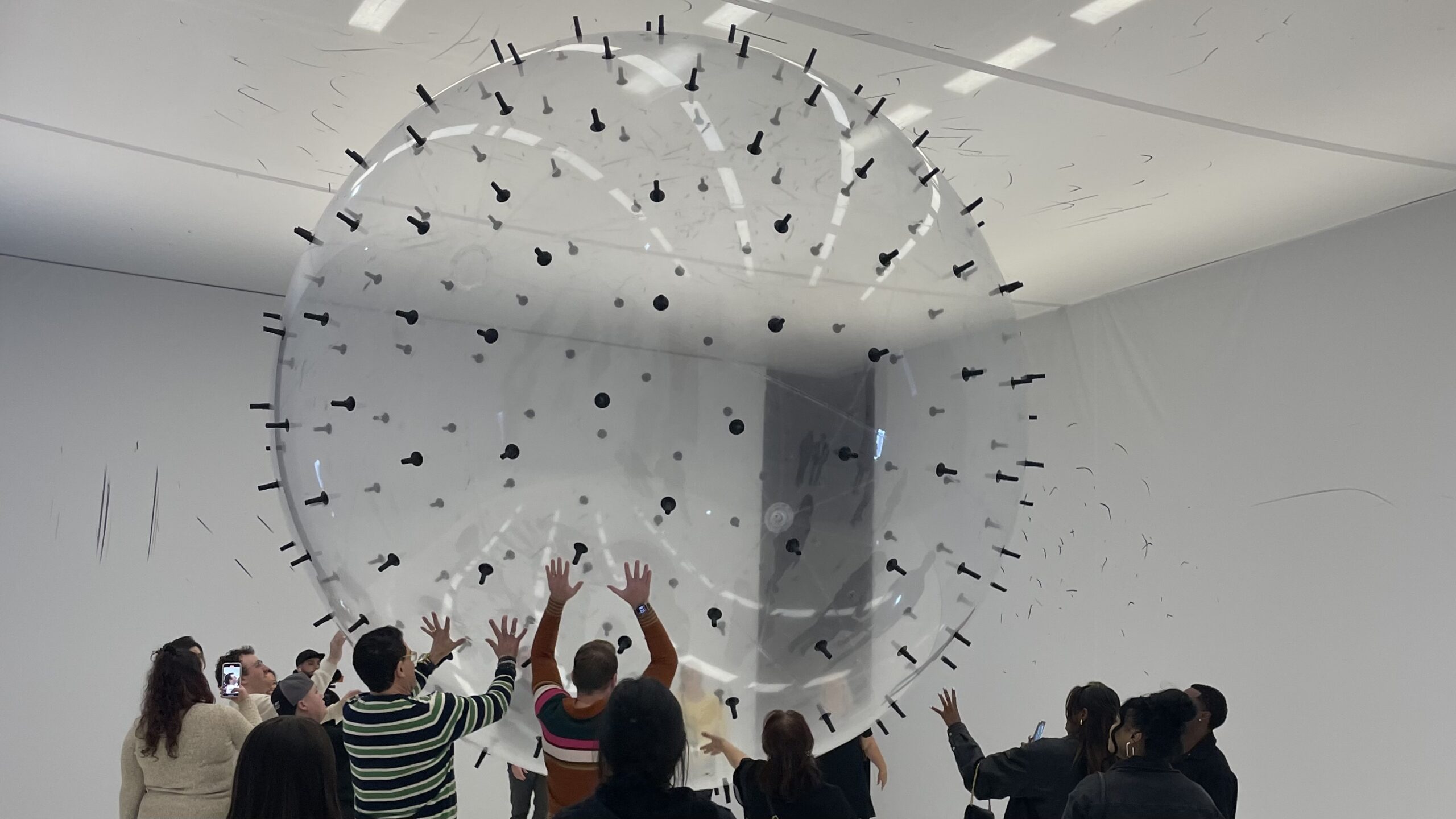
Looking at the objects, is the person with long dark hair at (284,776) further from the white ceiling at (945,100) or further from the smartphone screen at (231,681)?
the smartphone screen at (231,681)

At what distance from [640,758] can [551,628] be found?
0.65ft

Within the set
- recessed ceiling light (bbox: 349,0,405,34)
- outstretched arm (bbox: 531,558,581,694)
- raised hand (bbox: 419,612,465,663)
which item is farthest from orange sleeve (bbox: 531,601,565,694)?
recessed ceiling light (bbox: 349,0,405,34)

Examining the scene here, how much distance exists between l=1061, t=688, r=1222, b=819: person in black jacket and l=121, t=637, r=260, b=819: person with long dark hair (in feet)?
5.84

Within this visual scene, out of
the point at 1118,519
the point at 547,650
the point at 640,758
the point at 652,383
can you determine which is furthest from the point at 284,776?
the point at 1118,519

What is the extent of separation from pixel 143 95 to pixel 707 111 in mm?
2053

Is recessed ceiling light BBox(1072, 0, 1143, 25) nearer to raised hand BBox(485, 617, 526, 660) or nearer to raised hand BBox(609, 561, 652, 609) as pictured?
raised hand BBox(609, 561, 652, 609)

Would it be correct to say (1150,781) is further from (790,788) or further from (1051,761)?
(790,788)

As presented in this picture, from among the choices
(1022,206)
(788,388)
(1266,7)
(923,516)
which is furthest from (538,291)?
(1022,206)

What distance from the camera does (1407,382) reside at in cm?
338

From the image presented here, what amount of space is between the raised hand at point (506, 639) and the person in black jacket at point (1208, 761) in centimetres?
196

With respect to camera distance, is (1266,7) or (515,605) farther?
(1266,7)

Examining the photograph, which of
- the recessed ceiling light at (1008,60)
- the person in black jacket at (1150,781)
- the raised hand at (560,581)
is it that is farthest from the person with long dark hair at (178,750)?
the recessed ceiling light at (1008,60)

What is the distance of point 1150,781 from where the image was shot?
200 centimetres

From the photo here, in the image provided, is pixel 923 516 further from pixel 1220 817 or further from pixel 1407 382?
pixel 1407 382
